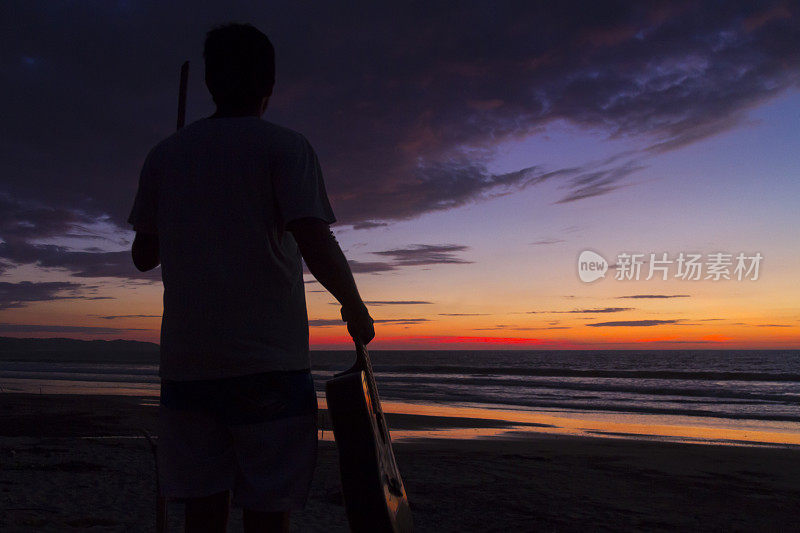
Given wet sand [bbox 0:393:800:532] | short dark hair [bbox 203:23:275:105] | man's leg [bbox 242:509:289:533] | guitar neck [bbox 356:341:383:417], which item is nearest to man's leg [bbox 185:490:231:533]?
man's leg [bbox 242:509:289:533]

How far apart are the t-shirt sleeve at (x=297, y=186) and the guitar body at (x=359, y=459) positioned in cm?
49

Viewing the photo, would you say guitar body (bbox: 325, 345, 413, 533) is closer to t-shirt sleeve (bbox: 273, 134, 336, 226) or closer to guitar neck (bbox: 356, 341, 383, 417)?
guitar neck (bbox: 356, 341, 383, 417)

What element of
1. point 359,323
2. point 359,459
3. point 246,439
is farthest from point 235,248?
point 359,459

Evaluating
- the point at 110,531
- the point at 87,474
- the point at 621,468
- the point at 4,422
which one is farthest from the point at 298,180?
the point at 4,422

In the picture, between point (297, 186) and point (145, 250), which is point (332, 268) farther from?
point (145, 250)

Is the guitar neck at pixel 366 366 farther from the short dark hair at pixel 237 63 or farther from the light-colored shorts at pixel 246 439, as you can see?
the short dark hair at pixel 237 63

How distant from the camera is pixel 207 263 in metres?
1.65

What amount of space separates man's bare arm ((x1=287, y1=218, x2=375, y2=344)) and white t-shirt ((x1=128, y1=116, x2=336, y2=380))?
0.13 ft

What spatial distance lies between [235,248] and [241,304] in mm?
157

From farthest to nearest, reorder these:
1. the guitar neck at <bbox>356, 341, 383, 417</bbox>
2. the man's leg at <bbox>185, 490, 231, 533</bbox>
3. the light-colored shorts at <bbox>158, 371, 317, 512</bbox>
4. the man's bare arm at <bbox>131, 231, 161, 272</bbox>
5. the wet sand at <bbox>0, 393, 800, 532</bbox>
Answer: the wet sand at <bbox>0, 393, 800, 532</bbox> < the man's bare arm at <bbox>131, 231, 161, 272</bbox> < the guitar neck at <bbox>356, 341, 383, 417</bbox> < the man's leg at <bbox>185, 490, 231, 533</bbox> < the light-colored shorts at <bbox>158, 371, 317, 512</bbox>

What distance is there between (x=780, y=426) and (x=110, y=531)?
15105 mm

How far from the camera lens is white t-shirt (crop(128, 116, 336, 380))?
1.62 m

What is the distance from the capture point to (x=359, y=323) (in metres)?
1.76

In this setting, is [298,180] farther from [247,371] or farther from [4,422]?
[4,422]
